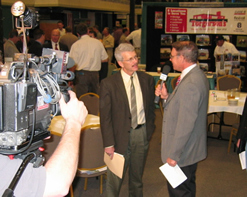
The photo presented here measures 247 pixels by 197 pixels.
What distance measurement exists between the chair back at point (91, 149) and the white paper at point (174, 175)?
74 cm

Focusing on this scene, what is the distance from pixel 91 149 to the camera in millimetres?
3008

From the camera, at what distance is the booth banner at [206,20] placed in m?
7.77

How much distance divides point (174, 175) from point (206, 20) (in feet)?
20.2

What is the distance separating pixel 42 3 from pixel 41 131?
449 inches

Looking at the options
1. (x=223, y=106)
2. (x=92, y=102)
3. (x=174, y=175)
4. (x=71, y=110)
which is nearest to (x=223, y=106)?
(x=223, y=106)

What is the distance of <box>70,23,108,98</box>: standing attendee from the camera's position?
6.26 metres

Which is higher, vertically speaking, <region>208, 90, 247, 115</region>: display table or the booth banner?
the booth banner

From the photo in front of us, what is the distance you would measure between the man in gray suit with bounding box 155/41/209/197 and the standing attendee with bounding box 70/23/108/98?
378 cm

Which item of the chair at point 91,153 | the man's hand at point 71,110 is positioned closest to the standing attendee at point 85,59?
the chair at point 91,153

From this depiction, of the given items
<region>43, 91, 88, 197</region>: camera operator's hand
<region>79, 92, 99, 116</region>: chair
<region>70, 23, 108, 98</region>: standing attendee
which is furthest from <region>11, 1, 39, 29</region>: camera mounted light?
<region>70, 23, 108, 98</region>: standing attendee

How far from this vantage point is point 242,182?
3.73 metres

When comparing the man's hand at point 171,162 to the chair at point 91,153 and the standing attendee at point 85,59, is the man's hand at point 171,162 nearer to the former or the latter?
the chair at point 91,153

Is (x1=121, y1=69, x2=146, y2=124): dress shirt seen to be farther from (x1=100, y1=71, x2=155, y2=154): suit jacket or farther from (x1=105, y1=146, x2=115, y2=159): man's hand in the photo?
(x1=105, y1=146, x2=115, y2=159): man's hand

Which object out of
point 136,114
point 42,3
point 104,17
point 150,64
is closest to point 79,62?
point 150,64
